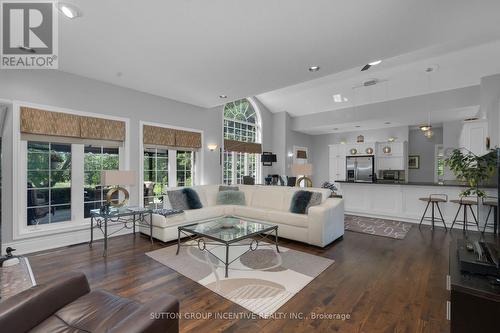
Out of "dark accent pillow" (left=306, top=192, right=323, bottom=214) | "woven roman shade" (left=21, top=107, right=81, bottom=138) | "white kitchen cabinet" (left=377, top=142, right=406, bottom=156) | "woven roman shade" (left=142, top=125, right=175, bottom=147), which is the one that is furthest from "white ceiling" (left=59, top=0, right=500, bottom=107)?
"white kitchen cabinet" (left=377, top=142, right=406, bottom=156)

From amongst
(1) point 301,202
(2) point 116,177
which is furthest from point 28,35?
(1) point 301,202

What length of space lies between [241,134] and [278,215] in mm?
4286

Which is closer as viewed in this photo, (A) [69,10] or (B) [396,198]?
(A) [69,10]

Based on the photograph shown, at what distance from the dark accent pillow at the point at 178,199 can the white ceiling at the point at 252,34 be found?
2.16 metres

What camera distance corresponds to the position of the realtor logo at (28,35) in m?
2.40

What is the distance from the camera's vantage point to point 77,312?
54.9 inches

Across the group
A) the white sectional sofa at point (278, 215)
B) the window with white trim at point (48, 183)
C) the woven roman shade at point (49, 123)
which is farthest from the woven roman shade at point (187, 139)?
the window with white trim at point (48, 183)

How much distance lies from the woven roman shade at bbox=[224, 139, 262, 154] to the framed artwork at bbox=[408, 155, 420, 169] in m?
5.57

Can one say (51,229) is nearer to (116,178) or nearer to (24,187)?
(24,187)

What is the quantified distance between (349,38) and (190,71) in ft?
7.95

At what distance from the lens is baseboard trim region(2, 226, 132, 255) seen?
11.5ft

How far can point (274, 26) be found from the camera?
2.64m

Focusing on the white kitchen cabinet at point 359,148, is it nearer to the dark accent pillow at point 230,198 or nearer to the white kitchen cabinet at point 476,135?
the white kitchen cabinet at point 476,135

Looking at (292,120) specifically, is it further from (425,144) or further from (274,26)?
(274,26)
